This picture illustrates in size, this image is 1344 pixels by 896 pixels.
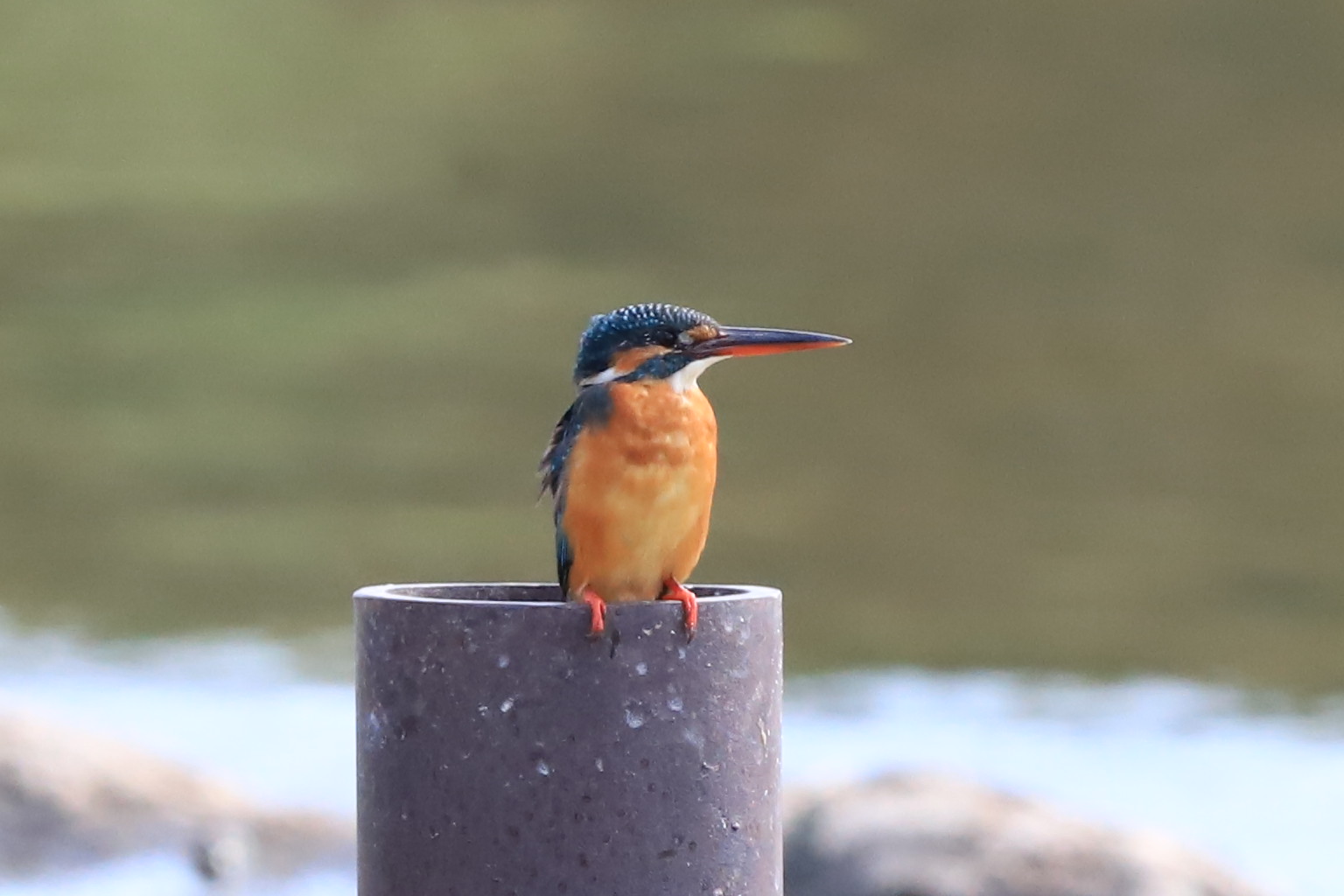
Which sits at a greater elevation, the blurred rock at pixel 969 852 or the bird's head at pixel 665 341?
the bird's head at pixel 665 341

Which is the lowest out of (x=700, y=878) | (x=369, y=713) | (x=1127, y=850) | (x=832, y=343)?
(x=1127, y=850)

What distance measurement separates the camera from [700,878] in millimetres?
2416

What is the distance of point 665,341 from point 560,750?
69cm

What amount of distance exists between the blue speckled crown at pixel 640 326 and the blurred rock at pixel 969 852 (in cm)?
233

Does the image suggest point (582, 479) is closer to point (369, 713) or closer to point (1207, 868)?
point (369, 713)

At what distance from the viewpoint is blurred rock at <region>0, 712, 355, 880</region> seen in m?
5.71

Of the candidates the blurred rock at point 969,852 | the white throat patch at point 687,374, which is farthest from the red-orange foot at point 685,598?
the blurred rock at point 969,852

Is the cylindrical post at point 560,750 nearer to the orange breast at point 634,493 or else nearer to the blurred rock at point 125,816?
the orange breast at point 634,493

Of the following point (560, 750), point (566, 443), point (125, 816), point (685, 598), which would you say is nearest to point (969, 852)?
point (685, 598)

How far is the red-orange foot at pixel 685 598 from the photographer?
2414 millimetres

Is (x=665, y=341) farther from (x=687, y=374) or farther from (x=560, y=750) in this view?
(x=560, y=750)

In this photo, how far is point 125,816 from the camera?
5.88 m

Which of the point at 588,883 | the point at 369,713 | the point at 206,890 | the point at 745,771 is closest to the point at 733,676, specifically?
the point at 745,771

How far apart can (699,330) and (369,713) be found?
76cm
